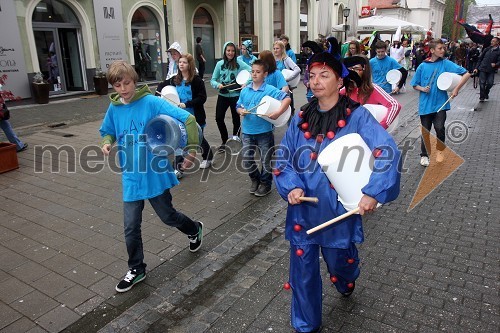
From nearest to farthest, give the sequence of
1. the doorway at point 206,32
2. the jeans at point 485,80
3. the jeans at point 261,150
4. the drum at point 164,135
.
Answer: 1. the drum at point 164,135
2. the jeans at point 261,150
3. the jeans at point 485,80
4. the doorway at point 206,32

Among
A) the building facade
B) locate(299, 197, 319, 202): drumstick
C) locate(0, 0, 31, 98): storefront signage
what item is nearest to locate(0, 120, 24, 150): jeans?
locate(0, 0, 31, 98): storefront signage

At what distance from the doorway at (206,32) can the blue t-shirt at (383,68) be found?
13727 mm

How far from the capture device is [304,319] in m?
2.71

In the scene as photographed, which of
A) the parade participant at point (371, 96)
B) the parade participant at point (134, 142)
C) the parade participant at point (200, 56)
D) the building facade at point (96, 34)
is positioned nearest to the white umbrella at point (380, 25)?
Result: the building facade at point (96, 34)

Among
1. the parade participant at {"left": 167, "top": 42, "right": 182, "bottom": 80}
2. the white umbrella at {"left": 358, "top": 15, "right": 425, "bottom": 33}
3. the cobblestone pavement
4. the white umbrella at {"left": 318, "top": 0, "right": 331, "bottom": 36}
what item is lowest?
the cobblestone pavement

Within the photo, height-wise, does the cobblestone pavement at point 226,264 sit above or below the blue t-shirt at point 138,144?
below

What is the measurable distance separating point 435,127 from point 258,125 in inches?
125

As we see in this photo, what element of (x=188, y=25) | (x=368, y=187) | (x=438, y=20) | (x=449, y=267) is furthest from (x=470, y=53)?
(x=438, y=20)

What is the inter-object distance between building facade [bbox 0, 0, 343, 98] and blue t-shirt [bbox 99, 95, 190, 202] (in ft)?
24.6

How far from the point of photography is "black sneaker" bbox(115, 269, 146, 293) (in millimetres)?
3389

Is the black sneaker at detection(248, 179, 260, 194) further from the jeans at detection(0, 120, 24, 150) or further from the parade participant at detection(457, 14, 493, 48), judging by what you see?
the parade participant at detection(457, 14, 493, 48)

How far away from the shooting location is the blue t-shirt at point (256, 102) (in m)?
5.09

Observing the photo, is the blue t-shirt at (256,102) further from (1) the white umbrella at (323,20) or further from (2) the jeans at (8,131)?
(1) the white umbrella at (323,20)

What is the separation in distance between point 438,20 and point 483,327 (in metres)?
77.3
